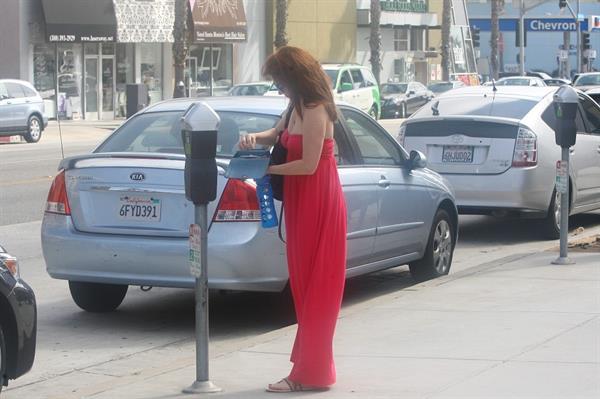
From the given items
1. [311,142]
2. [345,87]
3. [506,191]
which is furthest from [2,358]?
[345,87]

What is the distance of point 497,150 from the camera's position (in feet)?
41.8

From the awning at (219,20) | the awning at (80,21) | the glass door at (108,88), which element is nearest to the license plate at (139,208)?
the awning at (80,21)

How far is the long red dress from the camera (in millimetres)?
6297

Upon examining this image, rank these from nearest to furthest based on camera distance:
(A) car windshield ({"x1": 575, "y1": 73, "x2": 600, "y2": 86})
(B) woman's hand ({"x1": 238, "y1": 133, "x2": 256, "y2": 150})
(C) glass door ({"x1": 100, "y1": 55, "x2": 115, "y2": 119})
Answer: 1. (B) woman's hand ({"x1": 238, "y1": 133, "x2": 256, "y2": 150})
2. (A) car windshield ({"x1": 575, "y1": 73, "x2": 600, "y2": 86})
3. (C) glass door ({"x1": 100, "y1": 55, "x2": 115, "y2": 119})

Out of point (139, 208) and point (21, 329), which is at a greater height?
point (139, 208)

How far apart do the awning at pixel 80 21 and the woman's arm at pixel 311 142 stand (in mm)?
35711

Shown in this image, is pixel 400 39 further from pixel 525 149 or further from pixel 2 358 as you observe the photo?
pixel 2 358

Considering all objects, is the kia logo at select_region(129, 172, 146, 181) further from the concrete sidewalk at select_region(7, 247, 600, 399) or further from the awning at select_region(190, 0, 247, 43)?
the awning at select_region(190, 0, 247, 43)

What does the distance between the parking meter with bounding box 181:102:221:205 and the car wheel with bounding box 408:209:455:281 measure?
439 centimetres

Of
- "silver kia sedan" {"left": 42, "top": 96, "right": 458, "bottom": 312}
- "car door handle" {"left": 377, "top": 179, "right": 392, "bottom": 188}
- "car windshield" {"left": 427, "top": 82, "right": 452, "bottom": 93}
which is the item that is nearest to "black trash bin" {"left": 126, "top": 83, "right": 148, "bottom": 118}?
"car windshield" {"left": 427, "top": 82, "right": 452, "bottom": 93}

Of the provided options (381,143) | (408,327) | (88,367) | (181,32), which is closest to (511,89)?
(381,143)

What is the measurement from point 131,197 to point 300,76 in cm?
252

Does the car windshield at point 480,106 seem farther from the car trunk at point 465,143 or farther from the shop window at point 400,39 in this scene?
the shop window at point 400,39

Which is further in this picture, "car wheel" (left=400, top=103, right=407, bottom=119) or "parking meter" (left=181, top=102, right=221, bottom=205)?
"car wheel" (left=400, top=103, right=407, bottom=119)
